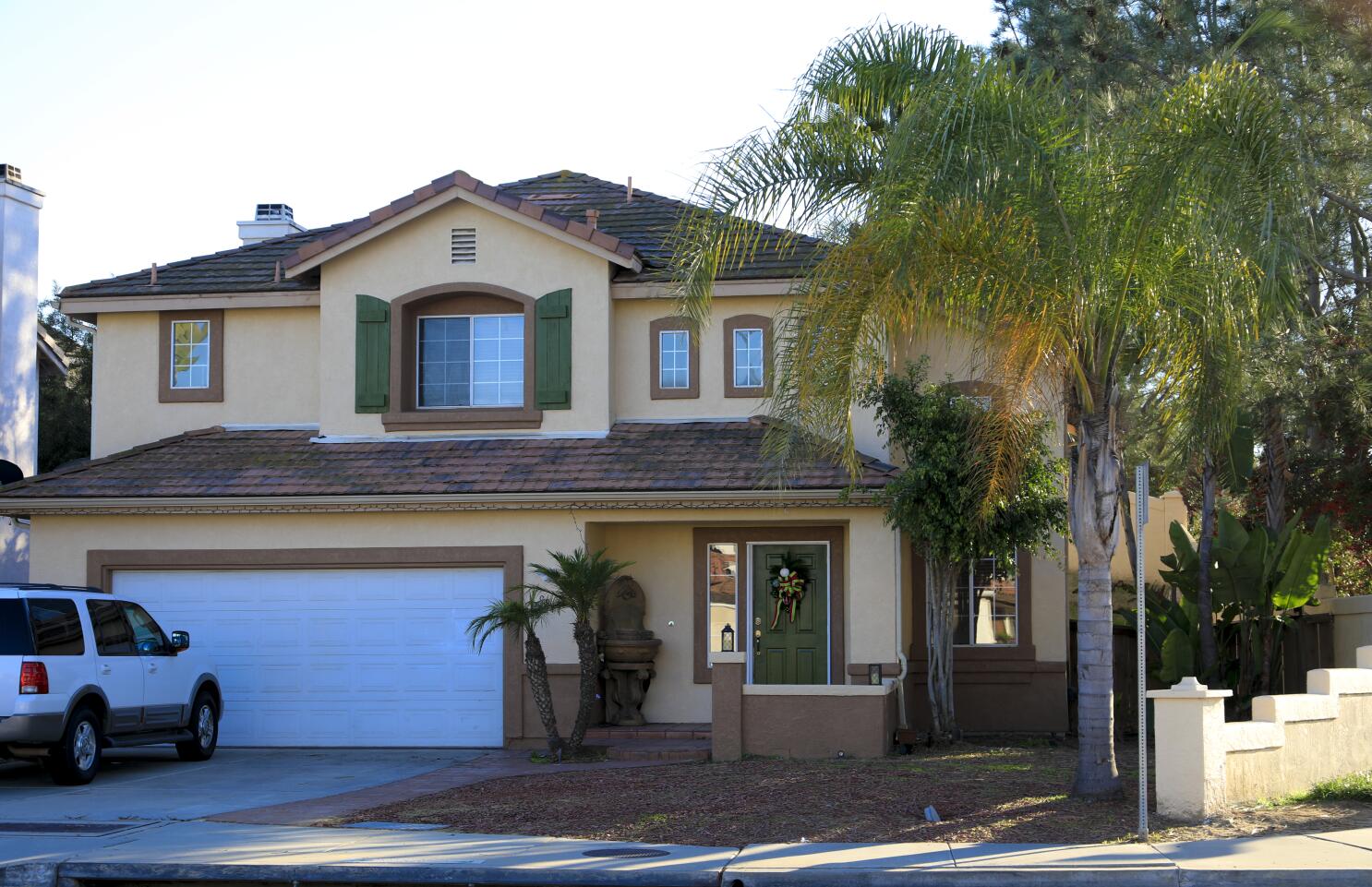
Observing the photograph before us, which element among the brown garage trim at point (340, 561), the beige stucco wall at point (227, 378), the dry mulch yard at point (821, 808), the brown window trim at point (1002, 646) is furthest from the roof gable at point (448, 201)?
the dry mulch yard at point (821, 808)

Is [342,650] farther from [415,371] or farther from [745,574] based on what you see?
[745,574]

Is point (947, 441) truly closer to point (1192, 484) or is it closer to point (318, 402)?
point (318, 402)

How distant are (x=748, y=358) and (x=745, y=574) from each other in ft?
9.23

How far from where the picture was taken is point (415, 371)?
1850 centimetres

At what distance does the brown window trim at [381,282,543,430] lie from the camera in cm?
1802

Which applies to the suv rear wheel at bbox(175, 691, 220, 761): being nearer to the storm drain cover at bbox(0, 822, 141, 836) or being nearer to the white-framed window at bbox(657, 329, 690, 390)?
the storm drain cover at bbox(0, 822, 141, 836)

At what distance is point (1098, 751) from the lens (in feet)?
36.8

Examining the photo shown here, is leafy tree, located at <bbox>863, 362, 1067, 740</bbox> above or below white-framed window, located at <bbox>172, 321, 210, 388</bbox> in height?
below

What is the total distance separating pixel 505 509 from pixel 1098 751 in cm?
795

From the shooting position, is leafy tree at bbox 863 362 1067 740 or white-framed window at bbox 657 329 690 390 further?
white-framed window at bbox 657 329 690 390

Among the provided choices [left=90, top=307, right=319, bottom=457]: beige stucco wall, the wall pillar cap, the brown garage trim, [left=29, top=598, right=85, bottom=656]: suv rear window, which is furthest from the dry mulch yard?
[left=90, top=307, right=319, bottom=457]: beige stucco wall

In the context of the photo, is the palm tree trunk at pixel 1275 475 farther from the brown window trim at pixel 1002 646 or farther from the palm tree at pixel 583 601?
the palm tree at pixel 583 601

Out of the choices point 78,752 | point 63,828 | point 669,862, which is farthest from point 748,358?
point 63,828

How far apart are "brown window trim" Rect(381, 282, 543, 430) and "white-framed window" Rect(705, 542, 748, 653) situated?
285cm
